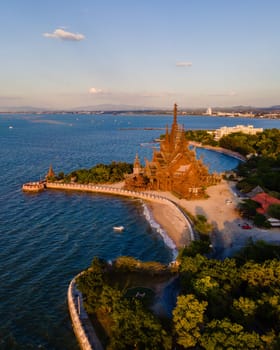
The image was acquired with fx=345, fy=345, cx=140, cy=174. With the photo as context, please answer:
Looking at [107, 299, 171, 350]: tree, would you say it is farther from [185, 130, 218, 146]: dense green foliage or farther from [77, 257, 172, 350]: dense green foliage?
[185, 130, 218, 146]: dense green foliage

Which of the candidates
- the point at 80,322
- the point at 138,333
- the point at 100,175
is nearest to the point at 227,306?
the point at 138,333

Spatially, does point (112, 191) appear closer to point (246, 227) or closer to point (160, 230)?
point (160, 230)

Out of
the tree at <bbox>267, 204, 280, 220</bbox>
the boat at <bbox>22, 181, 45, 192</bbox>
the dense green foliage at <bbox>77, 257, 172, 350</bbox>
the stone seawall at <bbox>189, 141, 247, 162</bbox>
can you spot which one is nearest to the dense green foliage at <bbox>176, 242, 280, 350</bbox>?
the dense green foliage at <bbox>77, 257, 172, 350</bbox>

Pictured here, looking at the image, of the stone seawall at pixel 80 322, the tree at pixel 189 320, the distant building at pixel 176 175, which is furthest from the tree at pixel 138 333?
the distant building at pixel 176 175

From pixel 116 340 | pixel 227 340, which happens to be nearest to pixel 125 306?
pixel 116 340

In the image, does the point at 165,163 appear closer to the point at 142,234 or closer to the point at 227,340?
the point at 142,234

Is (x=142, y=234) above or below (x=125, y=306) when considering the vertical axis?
below

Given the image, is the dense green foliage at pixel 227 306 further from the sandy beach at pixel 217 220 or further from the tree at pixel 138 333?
the sandy beach at pixel 217 220
